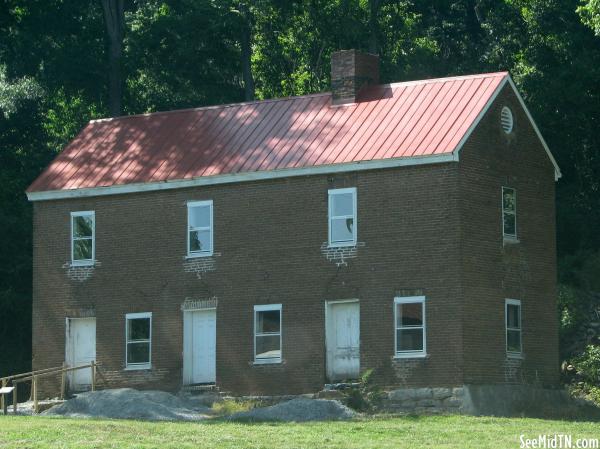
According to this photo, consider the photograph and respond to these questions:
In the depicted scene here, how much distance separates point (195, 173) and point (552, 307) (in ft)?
34.4

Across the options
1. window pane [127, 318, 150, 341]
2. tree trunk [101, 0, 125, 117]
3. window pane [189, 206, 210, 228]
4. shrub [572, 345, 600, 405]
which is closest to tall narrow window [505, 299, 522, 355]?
shrub [572, 345, 600, 405]

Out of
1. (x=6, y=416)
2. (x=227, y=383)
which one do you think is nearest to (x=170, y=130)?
(x=227, y=383)

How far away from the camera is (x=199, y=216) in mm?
40812

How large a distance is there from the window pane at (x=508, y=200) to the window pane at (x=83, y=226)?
12.1 metres

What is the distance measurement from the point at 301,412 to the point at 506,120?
1049 cm

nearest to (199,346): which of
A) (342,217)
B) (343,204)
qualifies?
(342,217)

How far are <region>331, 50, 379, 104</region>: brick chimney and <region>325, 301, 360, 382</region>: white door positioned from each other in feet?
20.1

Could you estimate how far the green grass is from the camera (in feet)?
90.8

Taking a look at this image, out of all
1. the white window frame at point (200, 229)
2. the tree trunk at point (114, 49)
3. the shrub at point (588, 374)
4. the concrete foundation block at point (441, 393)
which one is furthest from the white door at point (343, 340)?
the tree trunk at point (114, 49)

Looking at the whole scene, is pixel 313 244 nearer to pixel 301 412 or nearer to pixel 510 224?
pixel 510 224

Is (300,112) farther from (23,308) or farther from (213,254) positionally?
(23,308)

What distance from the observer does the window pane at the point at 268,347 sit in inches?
1539

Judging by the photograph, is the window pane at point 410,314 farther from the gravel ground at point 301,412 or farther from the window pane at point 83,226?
the window pane at point 83,226

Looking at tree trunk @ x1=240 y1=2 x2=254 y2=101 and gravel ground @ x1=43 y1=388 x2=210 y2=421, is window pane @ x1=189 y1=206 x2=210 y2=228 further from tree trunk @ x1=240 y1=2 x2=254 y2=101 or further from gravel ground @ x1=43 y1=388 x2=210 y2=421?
tree trunk @ x1=240 y1=2 x2=254 y2=101
